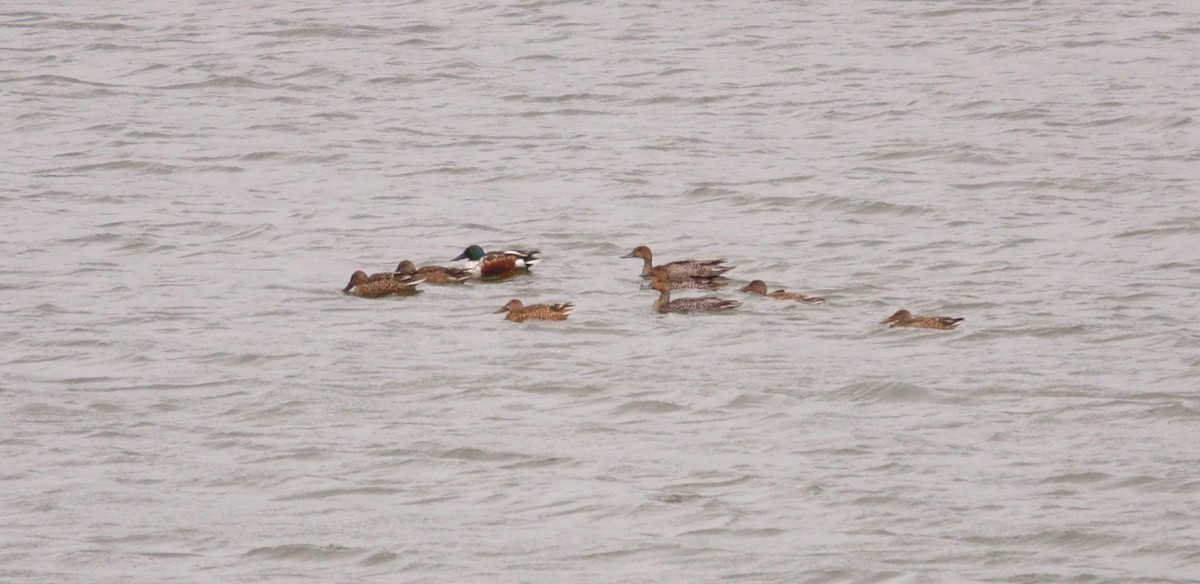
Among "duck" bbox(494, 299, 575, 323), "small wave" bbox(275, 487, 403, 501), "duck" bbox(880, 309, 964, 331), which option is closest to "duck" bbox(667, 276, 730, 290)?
"duck" bbox(494, 299, 575, 323)

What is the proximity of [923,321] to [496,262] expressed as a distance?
143 inches

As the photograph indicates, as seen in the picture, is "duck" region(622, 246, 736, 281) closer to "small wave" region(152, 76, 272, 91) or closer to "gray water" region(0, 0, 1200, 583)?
"gray water" region(0, 0, 1200, 583)

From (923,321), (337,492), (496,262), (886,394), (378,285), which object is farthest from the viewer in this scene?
(496,262)

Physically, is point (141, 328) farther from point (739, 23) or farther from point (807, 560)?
point (739, 23)

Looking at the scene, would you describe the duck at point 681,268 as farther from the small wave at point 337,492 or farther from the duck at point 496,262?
the small wave at point 337,492

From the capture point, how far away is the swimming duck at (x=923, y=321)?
1351 cm

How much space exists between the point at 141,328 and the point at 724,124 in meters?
9.67

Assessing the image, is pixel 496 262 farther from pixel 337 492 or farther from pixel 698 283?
pixel 337 492

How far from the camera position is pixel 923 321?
44.5 ft

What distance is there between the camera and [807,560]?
30.6 ft

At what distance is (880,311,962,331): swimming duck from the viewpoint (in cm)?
1351

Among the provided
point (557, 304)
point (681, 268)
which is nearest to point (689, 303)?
point (681, 268)

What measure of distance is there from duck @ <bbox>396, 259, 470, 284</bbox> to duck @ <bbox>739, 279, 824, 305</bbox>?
2.25 metres

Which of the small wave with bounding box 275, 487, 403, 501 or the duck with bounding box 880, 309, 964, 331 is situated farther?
the duck with bounding box 880, 309, 964, 331
